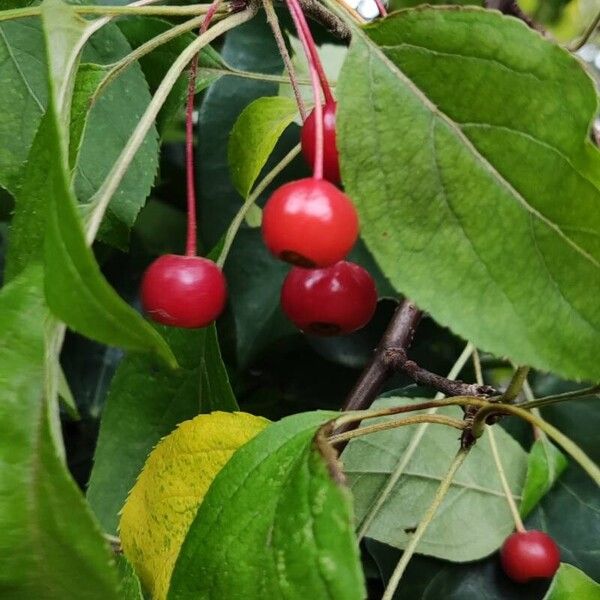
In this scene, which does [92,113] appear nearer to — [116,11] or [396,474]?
[116,11]

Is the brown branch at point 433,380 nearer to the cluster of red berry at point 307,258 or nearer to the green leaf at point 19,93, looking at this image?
the cluster of red berry at point 307,258

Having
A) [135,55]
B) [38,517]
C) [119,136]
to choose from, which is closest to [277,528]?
[38,517]

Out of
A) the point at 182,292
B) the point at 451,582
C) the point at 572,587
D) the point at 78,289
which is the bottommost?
the point at 451,582

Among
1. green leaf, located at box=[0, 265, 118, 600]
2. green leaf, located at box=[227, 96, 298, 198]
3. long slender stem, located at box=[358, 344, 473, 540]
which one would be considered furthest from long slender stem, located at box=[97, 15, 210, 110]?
long slender stem, located at box=[358, 344, 473, 540]

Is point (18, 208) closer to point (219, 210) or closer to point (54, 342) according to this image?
point (54, 342)

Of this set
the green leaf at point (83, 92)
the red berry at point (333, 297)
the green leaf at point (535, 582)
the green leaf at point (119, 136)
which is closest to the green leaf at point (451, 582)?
the green leaf at point (535, 582)

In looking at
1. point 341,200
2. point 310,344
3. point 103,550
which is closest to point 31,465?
point 103,550

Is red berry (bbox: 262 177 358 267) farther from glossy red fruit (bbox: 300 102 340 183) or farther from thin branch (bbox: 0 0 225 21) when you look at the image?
thin branch (bbox: 0 0 225 21)

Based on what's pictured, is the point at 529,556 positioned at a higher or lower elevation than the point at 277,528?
lower
